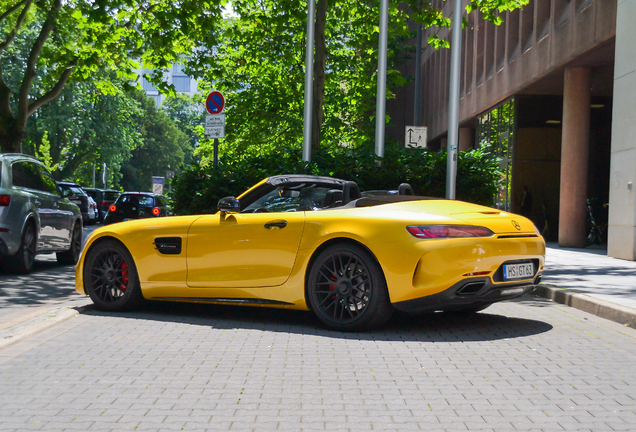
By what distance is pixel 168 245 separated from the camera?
7.40 m

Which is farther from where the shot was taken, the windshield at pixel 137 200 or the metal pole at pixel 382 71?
the windshield at pixel 137 200

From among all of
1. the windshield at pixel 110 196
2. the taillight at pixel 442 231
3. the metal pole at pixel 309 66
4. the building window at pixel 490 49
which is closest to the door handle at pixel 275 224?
the taillight at pixel 442 231

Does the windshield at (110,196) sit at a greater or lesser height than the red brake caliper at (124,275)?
greater

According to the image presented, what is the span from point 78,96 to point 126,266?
44.8m

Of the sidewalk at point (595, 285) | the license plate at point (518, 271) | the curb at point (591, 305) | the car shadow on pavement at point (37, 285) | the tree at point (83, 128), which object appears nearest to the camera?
the license plate at point (518, 271)

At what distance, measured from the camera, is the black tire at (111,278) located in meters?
7.61

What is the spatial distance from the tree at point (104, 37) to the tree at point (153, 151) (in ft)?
180

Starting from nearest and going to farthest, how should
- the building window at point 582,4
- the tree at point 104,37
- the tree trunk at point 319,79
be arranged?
the tree trunk at point 319,79, the tree at point 104,37, the building window at point 582,4

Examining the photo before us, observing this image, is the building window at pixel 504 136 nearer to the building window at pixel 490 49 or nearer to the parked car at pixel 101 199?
the building window at pixel 490 49

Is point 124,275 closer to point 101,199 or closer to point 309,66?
point 309,66

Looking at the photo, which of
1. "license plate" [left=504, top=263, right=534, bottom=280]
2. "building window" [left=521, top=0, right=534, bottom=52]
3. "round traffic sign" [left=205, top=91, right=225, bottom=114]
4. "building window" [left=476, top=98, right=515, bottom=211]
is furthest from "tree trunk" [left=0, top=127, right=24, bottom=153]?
"license plate" [left=504, top=263, right=534, bottom=280]

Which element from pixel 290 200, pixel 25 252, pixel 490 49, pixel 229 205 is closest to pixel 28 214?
pixel 25 252

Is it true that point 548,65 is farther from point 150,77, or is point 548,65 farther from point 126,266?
point 126,266

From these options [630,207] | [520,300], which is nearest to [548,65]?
[630,207]
